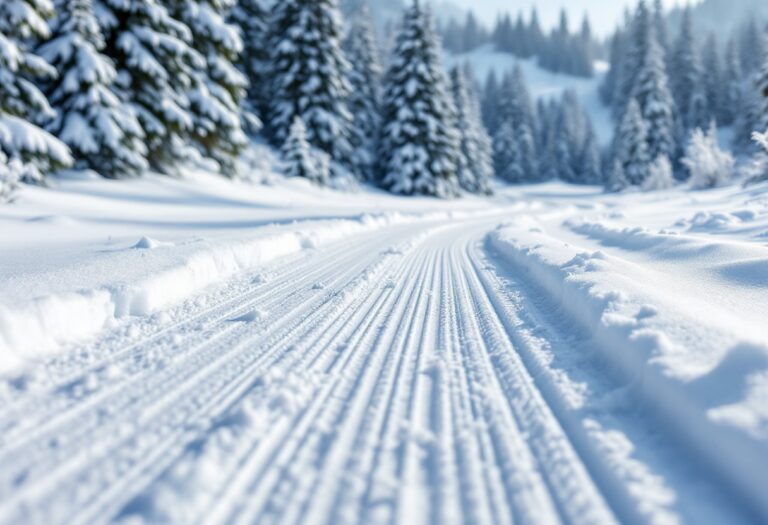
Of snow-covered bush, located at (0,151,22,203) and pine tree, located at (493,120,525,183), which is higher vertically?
pine tree, located at (493,120,525,183)

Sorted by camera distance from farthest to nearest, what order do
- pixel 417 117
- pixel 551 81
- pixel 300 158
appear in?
pixel 551 81 < pixel 417 117 < pixel 300 158

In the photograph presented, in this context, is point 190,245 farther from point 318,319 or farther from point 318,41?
point 318,41

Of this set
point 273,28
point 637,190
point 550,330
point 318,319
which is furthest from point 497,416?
point 637,190

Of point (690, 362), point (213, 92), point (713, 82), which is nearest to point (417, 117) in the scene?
point (213, 92)

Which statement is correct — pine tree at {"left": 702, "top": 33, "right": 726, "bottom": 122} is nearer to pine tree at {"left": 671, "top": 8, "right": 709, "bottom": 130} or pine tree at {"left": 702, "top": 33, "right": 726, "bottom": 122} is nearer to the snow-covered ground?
pine tree at {"left": 671, "top": 8, "right": 709, "bottom": 130}

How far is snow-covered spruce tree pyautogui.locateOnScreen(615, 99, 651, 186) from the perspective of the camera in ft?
127

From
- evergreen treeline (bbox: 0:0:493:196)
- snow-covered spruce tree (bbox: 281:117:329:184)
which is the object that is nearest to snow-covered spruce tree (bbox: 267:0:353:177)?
evergreen treeline (bbox: 0:0:493:196)

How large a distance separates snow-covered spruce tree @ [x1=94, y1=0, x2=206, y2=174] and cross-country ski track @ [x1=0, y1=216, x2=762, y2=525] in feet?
38.6

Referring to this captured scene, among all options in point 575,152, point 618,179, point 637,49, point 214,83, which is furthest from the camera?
point 575,152

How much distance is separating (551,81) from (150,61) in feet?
349

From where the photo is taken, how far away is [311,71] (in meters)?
24.5

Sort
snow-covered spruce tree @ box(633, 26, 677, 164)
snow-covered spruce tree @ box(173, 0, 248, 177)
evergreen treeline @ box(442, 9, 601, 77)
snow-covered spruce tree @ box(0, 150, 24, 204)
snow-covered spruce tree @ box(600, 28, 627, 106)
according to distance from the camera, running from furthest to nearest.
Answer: evergreen treeline @ box(442, 9, 601, 77)
snow-covered spruce tree @ box(600, 28, 627, 106)
snow-covered spruce tree @ box(633, 26, 677, 164)
snow-covered spruce tree @ box(173, 0, 248, 177)
snow-covered spruce tree @ box(0, 150, 24, 204)

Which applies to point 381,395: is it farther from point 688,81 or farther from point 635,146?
point 688,81

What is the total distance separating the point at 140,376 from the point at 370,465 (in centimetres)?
145
